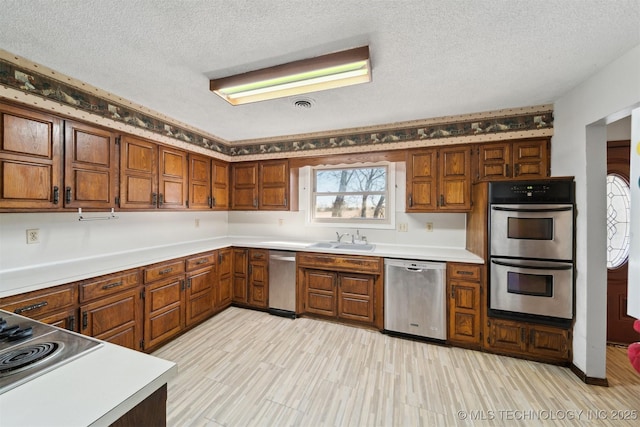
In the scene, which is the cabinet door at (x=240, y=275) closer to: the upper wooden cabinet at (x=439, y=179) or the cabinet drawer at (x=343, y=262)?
the cabinet drawer at (x=343, y=262)

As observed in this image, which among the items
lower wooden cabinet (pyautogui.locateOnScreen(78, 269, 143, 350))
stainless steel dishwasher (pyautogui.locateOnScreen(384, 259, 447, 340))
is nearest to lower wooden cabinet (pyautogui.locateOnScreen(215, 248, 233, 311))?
lower wooden cabinet (pyautogui.locateOnScreen(78, 269, 143, 350))

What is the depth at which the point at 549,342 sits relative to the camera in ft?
7.41

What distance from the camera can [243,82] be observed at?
1919 mm

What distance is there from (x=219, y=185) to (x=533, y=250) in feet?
12.9

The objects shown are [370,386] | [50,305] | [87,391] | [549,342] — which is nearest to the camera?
[87,391]

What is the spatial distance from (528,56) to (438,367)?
2.60 metres

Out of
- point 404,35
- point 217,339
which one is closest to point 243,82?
point 404,35

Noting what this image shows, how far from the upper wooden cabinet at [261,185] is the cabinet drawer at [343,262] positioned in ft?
2.95

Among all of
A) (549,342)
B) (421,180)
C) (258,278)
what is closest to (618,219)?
(549,342)

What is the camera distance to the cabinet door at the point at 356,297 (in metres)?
2.89

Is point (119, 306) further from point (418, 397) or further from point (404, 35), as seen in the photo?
point (404, 35)

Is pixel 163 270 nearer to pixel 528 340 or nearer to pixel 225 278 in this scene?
pixel 225 278

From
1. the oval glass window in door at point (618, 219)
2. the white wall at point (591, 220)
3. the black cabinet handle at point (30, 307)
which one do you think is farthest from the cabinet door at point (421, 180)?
the black cabinet handle at point (30, 307)

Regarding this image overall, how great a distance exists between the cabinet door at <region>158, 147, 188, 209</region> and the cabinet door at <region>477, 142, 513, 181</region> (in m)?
3.57
